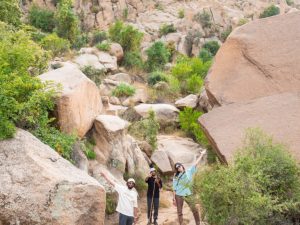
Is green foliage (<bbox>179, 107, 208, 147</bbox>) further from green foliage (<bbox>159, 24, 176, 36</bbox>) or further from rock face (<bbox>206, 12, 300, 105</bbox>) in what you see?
green foliage (<bbox>159, 24, 176, 36</bbox>)

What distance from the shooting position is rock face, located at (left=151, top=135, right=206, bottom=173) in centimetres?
1225

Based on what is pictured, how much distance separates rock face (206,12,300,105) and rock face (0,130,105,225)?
3754 millimetres

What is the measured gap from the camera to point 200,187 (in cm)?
618

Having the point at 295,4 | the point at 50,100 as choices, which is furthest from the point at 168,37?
the point at 50,100

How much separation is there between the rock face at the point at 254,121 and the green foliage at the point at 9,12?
33.8 ft

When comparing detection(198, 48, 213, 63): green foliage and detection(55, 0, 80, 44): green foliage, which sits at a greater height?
detection(55, 0, 80, 44): green foliage

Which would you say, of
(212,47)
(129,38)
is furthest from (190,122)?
(212,47)

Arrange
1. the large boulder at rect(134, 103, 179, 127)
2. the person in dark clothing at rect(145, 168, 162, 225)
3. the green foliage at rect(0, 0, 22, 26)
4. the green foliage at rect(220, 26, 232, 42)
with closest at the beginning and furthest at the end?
the person in dark clothing at rect(145, 168, 162, 225)
the large boulder at rect(134, 103, 179, 127)
the green foliage at rect(0, 0, 22, 26)
the green foliage at rect(220, 26, 232, 42)

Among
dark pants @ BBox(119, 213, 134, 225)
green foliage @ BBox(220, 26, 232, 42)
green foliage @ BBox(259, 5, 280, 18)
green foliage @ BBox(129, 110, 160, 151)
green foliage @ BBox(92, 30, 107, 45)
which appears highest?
dark pants @ BBox(119, 213, 134, 225)

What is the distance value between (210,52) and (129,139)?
70.3ft

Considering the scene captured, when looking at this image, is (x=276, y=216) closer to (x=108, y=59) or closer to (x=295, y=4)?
(x=108, y=59)

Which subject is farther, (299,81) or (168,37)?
(168,37)

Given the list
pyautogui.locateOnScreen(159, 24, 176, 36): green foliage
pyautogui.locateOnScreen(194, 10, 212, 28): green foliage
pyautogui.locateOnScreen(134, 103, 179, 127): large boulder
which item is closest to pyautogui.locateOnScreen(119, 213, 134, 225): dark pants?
pyautogui.locateOnScreen(134, 103, 179, 127): large boulder

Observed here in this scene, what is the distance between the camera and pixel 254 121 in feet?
26.9
